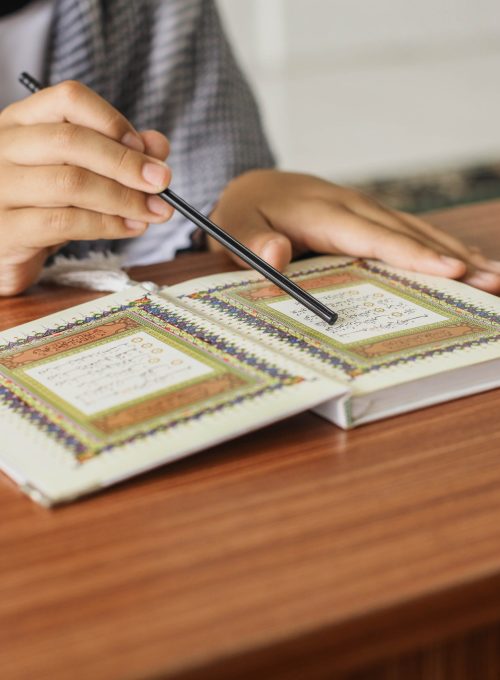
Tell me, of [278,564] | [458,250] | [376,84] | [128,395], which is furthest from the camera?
[376,84]

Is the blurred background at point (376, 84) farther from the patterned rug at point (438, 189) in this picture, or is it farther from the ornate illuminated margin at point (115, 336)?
the ornate illuminated margin at point (115, 336)

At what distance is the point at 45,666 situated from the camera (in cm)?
30

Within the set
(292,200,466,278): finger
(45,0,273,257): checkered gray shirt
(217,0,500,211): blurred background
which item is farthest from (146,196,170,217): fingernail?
(217,0,500,211): blurred background

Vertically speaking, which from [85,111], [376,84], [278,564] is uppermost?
[85,111]

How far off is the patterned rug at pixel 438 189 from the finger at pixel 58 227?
2.01 metres

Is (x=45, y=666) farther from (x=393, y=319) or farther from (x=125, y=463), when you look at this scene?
(x=393, y=319)

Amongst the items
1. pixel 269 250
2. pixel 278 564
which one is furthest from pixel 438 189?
pixel 278 564

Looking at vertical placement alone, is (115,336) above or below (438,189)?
above

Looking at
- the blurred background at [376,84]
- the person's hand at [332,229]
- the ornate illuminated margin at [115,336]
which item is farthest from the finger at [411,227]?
the blurred background at [376,84]

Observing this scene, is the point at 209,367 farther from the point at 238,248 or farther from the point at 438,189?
the point at 438,189

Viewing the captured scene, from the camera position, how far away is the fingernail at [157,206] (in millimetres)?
575

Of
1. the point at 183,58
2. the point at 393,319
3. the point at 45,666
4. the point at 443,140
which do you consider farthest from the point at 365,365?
the point at 443,140

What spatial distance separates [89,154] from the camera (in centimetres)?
57

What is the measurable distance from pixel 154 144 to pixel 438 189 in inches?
89.4
